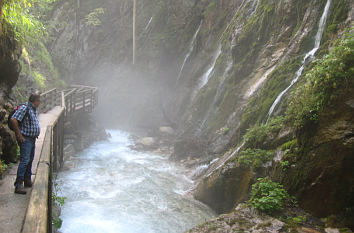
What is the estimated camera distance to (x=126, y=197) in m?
9.15

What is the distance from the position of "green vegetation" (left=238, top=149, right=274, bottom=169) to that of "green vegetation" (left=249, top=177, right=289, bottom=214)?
146 centimetres

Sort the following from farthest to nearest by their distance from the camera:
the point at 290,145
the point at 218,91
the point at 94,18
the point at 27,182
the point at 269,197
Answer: the point at 94,18
the point at 218,91
the point at 290,145
the point at 269,197
the point at 27,182

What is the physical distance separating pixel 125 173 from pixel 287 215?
8064 millimetres

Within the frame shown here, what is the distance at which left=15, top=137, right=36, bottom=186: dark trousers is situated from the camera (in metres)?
4.33

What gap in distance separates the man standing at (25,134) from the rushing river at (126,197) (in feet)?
9.90

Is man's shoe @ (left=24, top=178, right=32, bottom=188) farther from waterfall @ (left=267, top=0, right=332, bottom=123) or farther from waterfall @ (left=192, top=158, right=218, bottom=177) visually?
waterfall @ (left=192, top=158, right=218, bottom=177)

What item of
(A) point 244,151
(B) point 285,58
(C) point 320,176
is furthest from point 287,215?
(B) point 285,58

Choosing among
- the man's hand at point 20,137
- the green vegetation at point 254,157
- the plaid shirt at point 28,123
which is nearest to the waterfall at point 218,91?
the green vegetation at point 254,157

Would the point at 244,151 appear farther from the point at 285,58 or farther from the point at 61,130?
the point at 61,130

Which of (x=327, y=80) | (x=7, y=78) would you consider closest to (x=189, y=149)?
(x=7, y=78)

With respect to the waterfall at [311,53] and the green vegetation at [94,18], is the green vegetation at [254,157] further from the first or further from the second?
the green vegetation at [94,18]

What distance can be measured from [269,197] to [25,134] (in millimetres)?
4154

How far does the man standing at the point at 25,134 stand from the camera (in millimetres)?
4285

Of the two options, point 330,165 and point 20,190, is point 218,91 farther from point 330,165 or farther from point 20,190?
point 20,190
